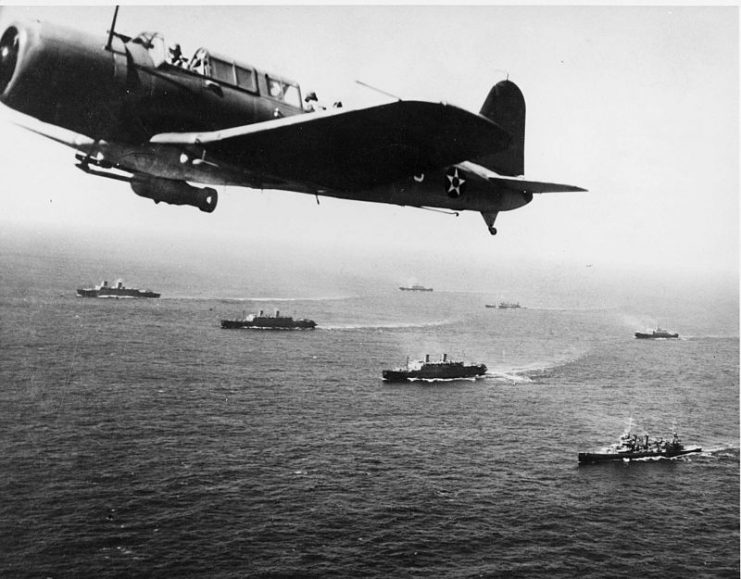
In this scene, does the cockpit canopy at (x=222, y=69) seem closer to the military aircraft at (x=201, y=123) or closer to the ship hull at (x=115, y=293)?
the military aircraft at (x=201, y=123)

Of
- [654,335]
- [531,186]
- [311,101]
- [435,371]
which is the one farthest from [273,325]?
[311,101]

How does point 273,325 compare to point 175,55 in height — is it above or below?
below

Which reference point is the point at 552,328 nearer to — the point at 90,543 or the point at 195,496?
the point at 195,496

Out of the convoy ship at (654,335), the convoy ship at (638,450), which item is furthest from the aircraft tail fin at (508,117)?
the convoy ship at (654,335)

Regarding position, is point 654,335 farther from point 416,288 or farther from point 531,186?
point 531,186

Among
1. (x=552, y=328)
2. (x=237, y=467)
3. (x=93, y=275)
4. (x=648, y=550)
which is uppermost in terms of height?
(x=93, y=275)

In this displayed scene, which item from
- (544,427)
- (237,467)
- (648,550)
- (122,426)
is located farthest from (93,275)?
(648,550)
